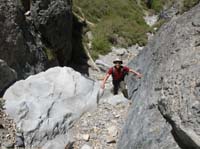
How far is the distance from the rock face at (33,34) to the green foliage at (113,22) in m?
5.24

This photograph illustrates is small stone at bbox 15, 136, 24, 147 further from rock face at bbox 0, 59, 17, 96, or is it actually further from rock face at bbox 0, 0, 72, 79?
rock face at bbox 0, 0, 72, 79

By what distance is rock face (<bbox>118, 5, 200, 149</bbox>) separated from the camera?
7.62 meters

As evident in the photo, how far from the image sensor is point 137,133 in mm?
10250

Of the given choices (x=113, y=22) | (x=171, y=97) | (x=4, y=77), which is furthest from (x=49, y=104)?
(x=113, y=22)

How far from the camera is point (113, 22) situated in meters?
36.2

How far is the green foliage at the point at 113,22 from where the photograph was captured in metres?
32.4

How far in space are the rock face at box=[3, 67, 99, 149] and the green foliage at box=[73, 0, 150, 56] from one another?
15.4 metres

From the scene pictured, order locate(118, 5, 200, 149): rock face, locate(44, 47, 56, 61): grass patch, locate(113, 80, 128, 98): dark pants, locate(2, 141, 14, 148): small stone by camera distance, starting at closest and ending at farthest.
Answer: locate(118, 5, 200, 149): rock face, locate(2, 141, 14, 148): small stone, locate(113, 80, 128, 98): dark pants, locate(44, 47, 56, 61): grass patch

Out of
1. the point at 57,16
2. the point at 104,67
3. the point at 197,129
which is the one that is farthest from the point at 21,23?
the point at 197,129

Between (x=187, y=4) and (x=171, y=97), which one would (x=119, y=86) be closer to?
(x=171, y=97)

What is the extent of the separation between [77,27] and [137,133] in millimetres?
21016

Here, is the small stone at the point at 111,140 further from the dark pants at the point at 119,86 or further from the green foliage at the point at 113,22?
the green foliage at the point at 113,22

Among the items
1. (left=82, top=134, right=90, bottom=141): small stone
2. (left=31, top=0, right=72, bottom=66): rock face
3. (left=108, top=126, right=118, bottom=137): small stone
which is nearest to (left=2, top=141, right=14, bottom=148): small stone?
(left=82, top=134, right=90, bottom=141): small stone

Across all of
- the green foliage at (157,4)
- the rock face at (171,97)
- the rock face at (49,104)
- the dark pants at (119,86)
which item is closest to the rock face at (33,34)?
the rock face at (49,104)
